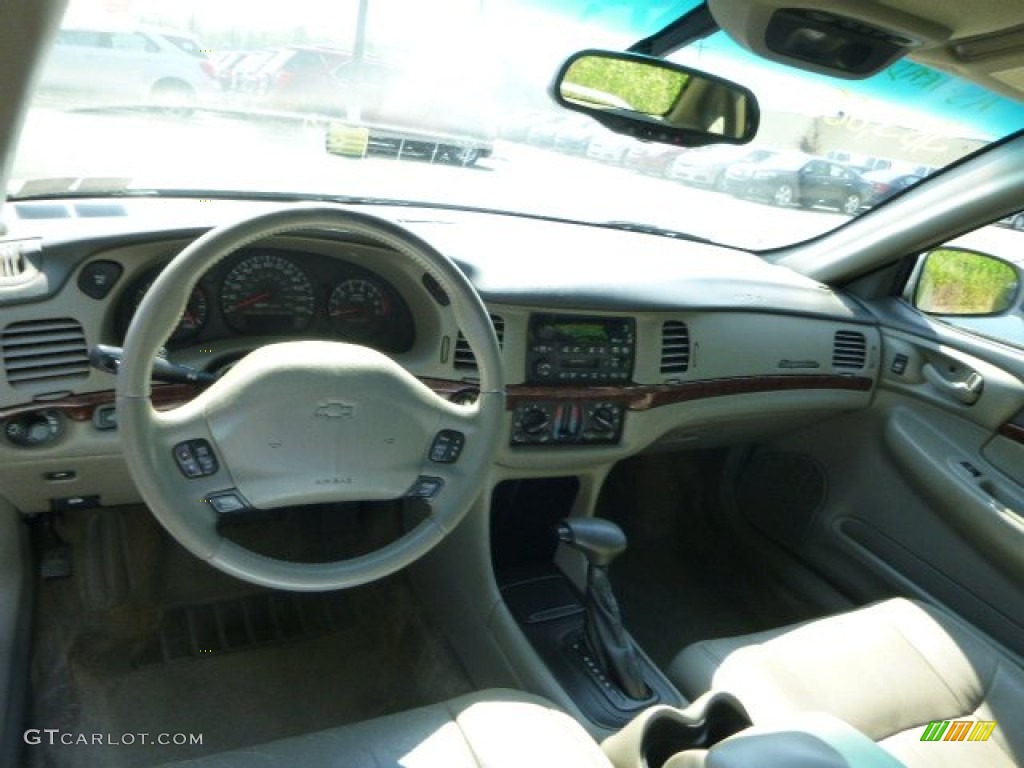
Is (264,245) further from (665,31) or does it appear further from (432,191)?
(665,31)

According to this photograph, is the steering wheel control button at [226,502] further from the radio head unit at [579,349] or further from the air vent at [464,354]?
the radio head unit at [579,349]

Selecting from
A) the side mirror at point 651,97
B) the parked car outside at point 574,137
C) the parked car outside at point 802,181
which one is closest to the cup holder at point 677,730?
the side mirror at point 651,97

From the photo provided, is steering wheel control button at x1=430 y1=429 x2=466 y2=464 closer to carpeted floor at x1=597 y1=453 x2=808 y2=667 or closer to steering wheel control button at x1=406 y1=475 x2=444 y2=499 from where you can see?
steering wheel control button at x1=406 y1=475 x2=444 y2=499

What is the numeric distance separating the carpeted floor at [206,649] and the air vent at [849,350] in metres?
1.61

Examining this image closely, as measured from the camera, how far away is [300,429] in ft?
4.95

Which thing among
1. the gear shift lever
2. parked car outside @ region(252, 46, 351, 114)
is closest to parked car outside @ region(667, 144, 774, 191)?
parked car outside @ region(252, 46, 351, 114)

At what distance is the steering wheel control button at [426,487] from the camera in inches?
65.2

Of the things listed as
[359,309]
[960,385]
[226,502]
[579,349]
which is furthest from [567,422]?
[960,385]

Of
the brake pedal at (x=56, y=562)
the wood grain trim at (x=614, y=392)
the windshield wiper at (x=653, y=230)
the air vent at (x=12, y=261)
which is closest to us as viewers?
the air vent at (x=12, y=261)

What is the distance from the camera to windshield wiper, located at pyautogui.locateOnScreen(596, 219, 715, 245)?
3.12 m

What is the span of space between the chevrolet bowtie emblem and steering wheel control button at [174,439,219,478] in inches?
7.5

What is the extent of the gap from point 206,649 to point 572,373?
140cm

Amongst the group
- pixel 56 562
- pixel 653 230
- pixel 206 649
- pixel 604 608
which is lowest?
pixel 206 649

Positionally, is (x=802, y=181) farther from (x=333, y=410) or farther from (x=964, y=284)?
(x=333, y=410)
